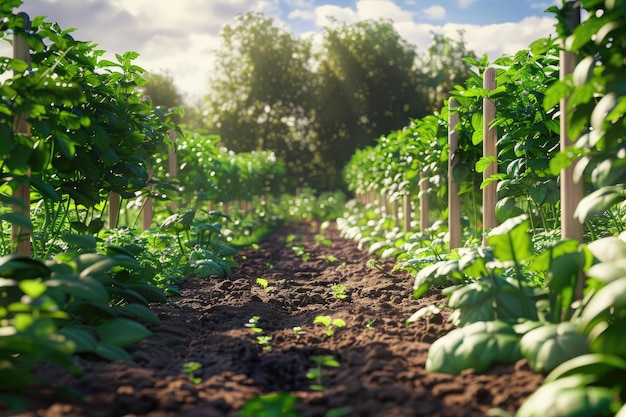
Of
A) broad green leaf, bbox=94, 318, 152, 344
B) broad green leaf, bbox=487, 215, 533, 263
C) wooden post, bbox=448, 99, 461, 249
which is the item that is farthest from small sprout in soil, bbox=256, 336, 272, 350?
wooden post, bbox=448, 99, 461, 249

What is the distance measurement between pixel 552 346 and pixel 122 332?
6.13ft

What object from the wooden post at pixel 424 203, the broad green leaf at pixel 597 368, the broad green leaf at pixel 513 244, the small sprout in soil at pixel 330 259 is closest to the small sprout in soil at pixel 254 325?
the broad green leaf at pixel 513 244

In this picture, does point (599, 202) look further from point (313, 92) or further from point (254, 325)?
point (313, 92)

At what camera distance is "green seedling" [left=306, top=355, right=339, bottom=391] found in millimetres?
2639

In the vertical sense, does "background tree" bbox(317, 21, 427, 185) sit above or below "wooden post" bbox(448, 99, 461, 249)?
above

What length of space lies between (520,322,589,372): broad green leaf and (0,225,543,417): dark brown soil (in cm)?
6

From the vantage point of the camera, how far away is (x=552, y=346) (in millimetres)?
2344

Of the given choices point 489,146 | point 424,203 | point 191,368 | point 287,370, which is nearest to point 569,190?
point 287,370

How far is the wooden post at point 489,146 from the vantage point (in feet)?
15.8

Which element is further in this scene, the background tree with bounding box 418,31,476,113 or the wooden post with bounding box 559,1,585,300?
the background tree with bounding box 418,31,476,113

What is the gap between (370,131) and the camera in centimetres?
3272

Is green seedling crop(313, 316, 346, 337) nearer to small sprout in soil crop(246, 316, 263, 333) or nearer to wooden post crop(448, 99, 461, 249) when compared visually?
small sprout in soil crop(246, 316, 263, 333)

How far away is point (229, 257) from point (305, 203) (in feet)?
47.5

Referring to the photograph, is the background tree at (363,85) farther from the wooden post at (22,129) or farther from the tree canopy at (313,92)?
the wooden post at (22,129)
